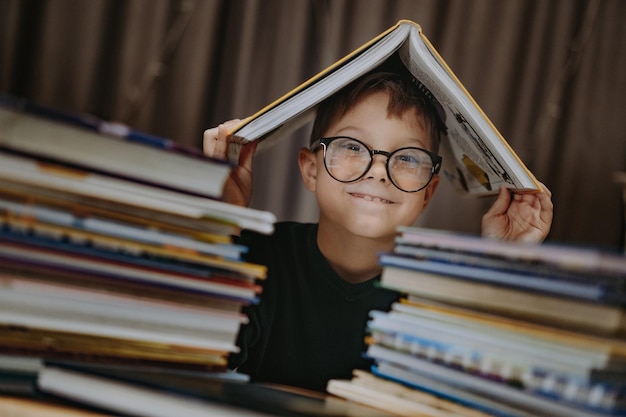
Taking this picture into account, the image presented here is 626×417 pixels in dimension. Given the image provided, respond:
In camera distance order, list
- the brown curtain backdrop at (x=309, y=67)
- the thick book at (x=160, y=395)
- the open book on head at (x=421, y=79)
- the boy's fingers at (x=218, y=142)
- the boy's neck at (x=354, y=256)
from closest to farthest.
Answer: the thick book at (x=160, y=395)
the open book on head at (x=421, y=79)
the boy's fingers at (x=218, y=142)
the boy's neck at (x=354, y=256)
the brown curtain backdrop at (x=309, y=67)

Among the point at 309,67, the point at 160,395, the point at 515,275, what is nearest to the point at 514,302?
the point at 515,275

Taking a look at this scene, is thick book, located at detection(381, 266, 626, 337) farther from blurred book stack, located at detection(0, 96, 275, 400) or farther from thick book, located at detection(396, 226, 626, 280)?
blurred book stack, located at detection(0, 96, 275, 400)

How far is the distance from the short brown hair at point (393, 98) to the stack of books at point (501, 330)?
474mm

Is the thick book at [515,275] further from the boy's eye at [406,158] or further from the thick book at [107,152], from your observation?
the boy's eye at [406,158]

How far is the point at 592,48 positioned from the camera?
188 cm

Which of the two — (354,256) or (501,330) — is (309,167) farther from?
(501,330)

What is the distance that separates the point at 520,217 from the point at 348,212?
1.10 ft

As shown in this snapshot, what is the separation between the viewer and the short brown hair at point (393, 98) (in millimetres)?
1075

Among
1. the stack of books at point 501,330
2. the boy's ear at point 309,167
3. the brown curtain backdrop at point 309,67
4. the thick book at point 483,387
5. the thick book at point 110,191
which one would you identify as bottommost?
the thick book at point 483,387

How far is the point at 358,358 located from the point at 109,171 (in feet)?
2.00

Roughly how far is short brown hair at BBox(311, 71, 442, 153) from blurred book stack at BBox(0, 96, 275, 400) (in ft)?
1.74

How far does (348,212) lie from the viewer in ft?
3.65

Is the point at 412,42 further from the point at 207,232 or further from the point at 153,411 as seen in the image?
the point at 153,411

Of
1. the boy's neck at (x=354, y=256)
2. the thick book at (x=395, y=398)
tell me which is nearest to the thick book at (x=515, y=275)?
the thick book at (x=395, y=398)
